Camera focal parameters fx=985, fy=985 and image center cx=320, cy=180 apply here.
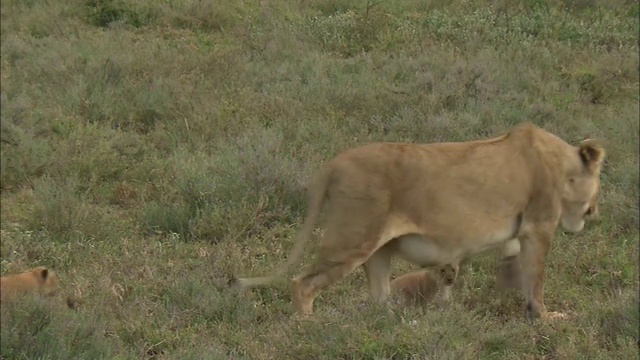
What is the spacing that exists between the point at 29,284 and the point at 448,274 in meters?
2.66

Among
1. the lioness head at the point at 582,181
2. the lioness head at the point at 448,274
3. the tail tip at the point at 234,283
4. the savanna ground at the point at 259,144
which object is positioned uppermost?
the lioness head at the point at 582,181

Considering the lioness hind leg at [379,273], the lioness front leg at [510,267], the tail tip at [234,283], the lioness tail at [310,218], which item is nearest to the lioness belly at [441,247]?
the lioness hind leg at [379,273]

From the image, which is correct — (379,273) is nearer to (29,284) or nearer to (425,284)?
(425,284)

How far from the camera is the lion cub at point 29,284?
6.12m

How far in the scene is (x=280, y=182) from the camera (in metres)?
8.52

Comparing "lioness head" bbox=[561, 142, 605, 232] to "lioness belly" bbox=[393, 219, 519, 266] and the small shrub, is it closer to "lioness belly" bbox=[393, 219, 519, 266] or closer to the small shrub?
"lioness belly" bbox=[393, 219, 519, 266]

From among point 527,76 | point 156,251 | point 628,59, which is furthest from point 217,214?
point 628,59

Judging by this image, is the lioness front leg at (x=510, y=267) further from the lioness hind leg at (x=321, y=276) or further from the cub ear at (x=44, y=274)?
the cub ear at (x=44, y=274)

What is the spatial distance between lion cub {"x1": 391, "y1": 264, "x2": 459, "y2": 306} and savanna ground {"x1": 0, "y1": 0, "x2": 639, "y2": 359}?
0.22m

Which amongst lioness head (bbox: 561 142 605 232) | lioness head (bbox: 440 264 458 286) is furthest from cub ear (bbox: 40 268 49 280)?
lioness head (bbox: 561 142 605 232)

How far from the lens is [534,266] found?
20.8ft

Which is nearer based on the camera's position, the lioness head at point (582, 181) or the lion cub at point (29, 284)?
the lion cub at point (29, 284)

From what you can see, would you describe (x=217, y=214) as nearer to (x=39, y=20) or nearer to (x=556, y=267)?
(x=556, y=267)

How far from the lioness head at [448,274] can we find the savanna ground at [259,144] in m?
0.25
